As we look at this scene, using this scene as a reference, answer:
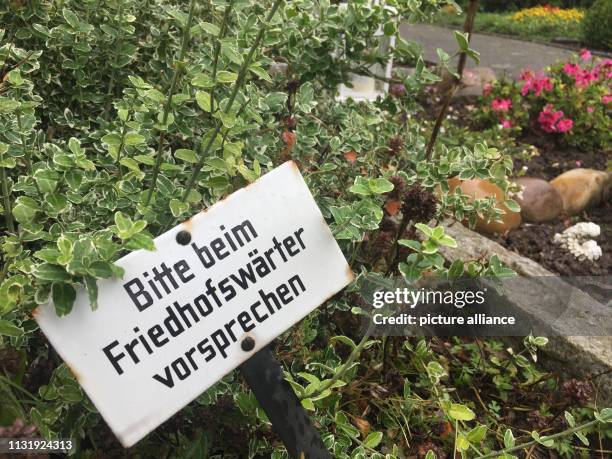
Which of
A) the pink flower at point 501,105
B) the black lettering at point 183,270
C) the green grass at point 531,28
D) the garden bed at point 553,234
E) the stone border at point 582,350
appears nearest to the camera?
the black lettering at point 183,270

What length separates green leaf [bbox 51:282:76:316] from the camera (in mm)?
785

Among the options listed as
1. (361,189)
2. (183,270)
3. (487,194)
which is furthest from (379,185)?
(487,194)

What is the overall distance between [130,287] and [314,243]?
12.5 inches

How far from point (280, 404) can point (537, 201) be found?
7.66ft

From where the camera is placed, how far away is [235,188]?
130 cm

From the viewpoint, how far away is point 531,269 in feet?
6.88

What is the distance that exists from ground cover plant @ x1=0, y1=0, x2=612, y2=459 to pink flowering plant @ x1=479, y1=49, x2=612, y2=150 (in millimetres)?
2157

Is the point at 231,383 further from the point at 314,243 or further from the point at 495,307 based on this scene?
the point at 495,307

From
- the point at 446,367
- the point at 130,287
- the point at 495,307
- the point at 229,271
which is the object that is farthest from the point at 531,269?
the point at 130,287

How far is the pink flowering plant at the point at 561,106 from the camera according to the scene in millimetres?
3773

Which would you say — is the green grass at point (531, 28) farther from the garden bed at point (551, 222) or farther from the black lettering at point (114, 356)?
the black lettering at point (114, 356)

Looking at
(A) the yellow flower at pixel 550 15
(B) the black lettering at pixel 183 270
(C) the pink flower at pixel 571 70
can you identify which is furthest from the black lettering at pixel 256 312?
(A) the yellow flower at pixel 550 15

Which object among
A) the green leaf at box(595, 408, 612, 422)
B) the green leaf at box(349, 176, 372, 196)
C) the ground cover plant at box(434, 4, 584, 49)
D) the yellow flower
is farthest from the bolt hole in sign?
the yellow flower

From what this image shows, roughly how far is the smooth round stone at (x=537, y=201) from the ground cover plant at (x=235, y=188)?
1.15m
